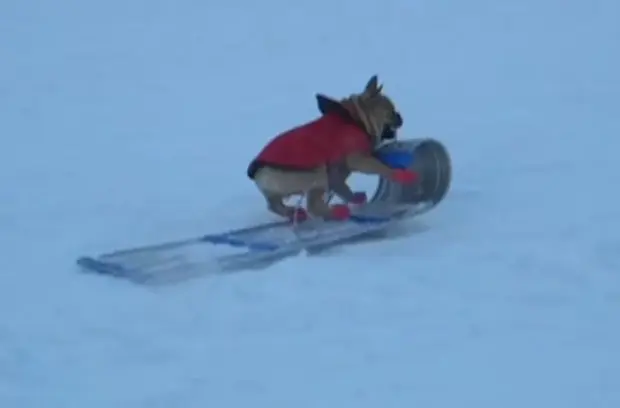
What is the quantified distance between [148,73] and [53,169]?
3.21m

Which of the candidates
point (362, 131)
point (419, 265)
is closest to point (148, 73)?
point (362, 131)

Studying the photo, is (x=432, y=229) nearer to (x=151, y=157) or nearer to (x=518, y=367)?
(x=518, y=367)

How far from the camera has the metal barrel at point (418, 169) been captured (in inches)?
225

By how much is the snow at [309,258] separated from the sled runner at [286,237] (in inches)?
4.3

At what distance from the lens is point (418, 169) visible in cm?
591

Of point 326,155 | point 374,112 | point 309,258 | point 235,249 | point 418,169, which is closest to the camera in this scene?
point 309,258

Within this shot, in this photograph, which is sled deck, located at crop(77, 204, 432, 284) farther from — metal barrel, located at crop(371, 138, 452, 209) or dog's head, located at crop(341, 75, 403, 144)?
dog's head, located at crop(341, 75, 403, 144)

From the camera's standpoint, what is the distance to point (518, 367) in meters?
4.04

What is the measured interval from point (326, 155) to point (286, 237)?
404 mm

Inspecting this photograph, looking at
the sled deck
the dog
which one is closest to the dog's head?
the dog

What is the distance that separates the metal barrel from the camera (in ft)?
18.7

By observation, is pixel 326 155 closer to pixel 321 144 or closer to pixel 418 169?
pixel 321 144

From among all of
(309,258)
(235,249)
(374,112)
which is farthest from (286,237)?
(374,112)

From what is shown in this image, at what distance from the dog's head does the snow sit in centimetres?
45
